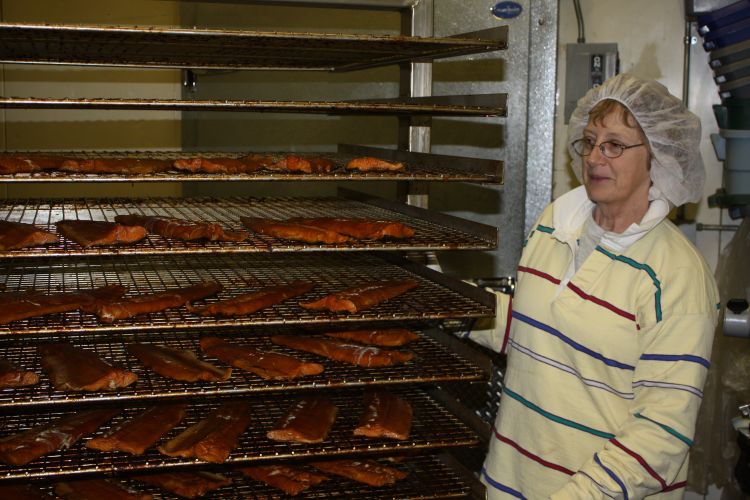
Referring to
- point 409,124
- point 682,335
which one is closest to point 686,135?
point 682,335

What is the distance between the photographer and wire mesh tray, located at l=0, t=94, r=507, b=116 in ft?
7.73

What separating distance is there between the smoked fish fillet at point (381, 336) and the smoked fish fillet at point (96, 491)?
0.95 metres

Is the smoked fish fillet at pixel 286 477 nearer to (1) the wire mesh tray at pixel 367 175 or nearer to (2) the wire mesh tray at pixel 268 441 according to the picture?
(2) the wire mesh tray at pixel 268 441

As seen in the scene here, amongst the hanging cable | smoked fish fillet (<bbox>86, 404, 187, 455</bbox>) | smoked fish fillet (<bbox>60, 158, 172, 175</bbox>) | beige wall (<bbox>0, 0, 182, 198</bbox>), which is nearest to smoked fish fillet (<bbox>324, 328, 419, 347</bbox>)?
smoked fish fillet (<bbox>86, 404, 187, 455</bbox>)

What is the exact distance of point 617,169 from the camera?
2.67 metres

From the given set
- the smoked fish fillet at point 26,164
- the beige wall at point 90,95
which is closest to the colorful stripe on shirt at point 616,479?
the smoked fish fillet at point 26,164

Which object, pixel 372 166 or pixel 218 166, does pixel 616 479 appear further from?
pixel 218 166

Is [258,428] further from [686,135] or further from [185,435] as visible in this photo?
[686,135]

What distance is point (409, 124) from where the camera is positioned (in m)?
3.37

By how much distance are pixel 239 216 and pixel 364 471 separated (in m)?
1.23

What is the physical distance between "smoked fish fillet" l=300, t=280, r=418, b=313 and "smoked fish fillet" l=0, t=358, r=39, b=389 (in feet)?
2.99

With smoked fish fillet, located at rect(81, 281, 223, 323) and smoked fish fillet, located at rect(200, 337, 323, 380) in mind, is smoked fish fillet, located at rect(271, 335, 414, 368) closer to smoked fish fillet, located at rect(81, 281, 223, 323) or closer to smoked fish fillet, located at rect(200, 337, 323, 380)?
smoked fish fillet, located at rect(200, 337, 323, 380)

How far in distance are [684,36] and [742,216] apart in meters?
1.08

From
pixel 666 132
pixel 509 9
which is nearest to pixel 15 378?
pixel 666 132
